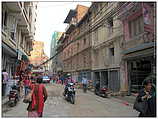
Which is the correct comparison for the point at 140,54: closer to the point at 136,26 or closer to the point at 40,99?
the point at 136,26

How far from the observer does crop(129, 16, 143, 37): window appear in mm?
11317

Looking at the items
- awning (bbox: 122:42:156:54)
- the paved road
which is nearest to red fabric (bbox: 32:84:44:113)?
the paved road

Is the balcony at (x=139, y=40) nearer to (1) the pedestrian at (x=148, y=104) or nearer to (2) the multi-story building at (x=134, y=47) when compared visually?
(2) the multi-story building at (x=134, y=47)

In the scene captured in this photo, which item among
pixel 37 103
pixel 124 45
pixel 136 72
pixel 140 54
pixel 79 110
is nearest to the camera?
pixel 37 103

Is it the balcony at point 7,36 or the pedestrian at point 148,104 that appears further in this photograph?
the balcony at point 7,36

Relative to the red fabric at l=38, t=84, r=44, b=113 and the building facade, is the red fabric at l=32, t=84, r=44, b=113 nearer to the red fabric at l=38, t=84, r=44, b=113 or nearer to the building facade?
the red fabric at l=38, t=84, r=44, b=113

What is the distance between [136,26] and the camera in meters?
11.8

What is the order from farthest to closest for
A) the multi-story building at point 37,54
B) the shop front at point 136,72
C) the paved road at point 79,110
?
the multi-story building at point 37,54, the shop front at point 136,72, the paved road at point 79,110

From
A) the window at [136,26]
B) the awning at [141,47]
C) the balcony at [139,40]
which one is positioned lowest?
the awning at [141,47]

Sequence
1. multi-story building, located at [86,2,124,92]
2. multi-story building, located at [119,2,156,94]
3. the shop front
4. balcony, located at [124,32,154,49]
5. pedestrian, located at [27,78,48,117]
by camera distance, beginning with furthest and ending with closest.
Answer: multi-story building, located at [86,2,124,92] → the shop front → multi-story building, located at [119,2,156,94] → balcony, located at [124,32,154,49] → pedestrian, located at [27,78,48,117]

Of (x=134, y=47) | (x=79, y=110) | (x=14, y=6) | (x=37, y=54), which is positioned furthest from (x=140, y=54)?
Result: (x=37, y=54)

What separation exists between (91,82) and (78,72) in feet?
22.4

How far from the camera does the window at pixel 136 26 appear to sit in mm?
11317

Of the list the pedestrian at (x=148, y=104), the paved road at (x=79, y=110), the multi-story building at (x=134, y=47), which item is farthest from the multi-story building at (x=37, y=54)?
the pedestrian at (x=148, y=104)
